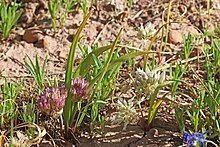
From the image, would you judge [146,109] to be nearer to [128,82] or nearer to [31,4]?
[128,82]

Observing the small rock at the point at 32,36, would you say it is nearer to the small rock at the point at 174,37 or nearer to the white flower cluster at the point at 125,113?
the small rock at the point at 174,37

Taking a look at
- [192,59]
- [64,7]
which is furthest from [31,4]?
[192,59]

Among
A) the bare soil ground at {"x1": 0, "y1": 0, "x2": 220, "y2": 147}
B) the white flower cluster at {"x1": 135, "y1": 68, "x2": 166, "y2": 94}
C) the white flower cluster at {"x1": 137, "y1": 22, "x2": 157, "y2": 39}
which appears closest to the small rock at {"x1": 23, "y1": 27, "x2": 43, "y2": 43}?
the bare soil ground at {"x1": 0, "y1": 0, "x2": 220, "y2": 147}

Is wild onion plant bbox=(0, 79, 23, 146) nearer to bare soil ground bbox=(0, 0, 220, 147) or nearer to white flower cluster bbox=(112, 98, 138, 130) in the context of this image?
bare soil ground bbox=(0, 0, 220, 147)

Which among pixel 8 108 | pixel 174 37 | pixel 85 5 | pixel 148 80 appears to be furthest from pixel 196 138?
pixel 85 5

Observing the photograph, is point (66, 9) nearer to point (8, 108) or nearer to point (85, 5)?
point (85, 5)

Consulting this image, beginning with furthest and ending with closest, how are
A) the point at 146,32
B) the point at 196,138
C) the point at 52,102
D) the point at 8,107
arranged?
the point at 146,32
the point at 8,107
the point at 52,102
the point at 196,138
